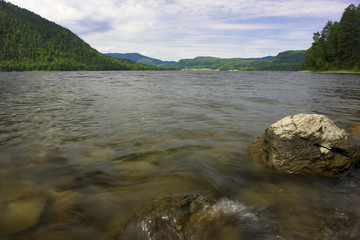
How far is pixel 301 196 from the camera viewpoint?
4.70 m

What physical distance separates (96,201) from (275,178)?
450cm

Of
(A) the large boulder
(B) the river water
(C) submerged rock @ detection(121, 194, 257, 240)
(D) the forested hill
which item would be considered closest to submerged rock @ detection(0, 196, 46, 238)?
(B) the river water

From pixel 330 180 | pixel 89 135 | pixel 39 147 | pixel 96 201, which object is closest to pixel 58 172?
pixel 96 201

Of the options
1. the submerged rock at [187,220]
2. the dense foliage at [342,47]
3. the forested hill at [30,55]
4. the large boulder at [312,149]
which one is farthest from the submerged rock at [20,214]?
the forested hill at [30,55]

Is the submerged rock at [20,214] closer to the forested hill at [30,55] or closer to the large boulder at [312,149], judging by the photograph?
the large boulder at [312,149]

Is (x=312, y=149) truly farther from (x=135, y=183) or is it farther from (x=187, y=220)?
(x=135, y=183)

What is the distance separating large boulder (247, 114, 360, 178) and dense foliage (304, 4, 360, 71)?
96.4 metres

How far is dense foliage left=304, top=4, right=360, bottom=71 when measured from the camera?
268 feet

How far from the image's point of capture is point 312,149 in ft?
18.9

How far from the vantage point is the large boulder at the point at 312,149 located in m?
5.62

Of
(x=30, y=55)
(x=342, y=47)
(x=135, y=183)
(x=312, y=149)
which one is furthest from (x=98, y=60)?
(x=312, y=149)

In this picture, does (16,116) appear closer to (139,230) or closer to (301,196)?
(139,230)

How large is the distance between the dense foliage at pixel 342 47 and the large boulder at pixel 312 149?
96.4 metres

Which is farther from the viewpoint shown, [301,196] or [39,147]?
[39,147]
